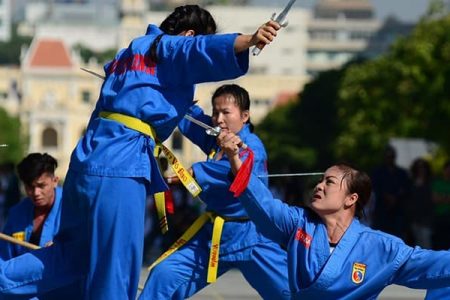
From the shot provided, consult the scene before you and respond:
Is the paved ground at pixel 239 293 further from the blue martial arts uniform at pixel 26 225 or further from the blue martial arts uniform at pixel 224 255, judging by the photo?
the blue martial arts uniform at pixel 224 255

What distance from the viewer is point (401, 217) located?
2011cm

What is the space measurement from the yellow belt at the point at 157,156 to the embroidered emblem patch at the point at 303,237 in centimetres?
73

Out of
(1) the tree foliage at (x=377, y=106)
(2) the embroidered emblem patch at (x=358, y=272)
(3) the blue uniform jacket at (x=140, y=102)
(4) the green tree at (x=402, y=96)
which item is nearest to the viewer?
(3) the blue uniform jacket at (x=140, y=102)

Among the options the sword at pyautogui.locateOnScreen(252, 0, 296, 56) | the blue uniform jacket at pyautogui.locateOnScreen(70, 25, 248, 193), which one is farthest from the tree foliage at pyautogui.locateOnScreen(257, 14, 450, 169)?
the sword at pyautogui.locateOnScreen(252, 0, 296, 56)

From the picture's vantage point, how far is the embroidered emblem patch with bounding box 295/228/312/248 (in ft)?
25.8

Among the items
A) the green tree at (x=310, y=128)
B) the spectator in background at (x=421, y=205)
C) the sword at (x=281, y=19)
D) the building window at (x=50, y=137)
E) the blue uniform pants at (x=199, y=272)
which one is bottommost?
the building window at (x=50, y=137)

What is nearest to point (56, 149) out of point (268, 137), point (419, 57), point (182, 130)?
point (268, 137)

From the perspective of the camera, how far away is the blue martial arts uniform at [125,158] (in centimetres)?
773

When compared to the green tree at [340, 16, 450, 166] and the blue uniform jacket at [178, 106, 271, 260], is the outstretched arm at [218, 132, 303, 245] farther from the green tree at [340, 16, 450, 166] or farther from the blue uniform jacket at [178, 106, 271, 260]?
the green tree at [340, 16, 450, 166]

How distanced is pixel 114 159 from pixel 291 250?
958 millimetres

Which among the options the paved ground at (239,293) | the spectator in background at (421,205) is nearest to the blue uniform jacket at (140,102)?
the paved ground at (239,293)

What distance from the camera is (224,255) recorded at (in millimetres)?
9336

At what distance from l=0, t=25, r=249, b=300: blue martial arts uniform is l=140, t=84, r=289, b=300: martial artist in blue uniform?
1243mm

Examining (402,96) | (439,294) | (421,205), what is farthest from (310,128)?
(439,294)
